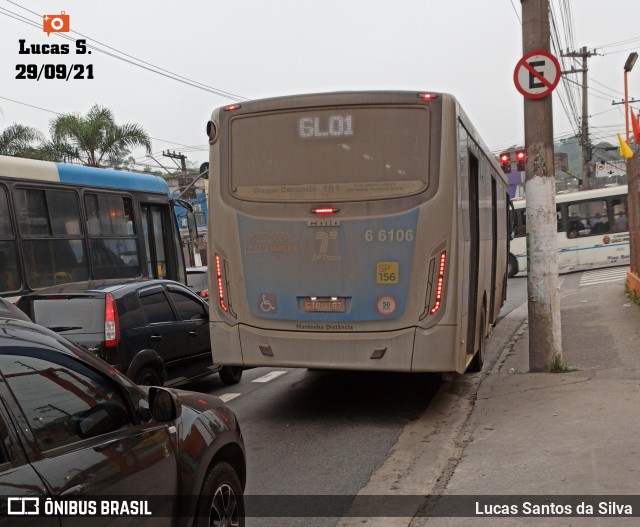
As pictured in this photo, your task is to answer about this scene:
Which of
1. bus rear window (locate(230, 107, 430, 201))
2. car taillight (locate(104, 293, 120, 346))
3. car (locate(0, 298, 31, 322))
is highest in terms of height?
bus rear window (locate(230, 107, 430, 201))

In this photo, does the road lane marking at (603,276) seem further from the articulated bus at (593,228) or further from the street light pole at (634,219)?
the street light pole at (634,219)

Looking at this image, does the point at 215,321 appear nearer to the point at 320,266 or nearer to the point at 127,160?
the point at 320,266

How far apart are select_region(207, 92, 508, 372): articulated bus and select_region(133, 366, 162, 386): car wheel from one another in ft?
2.70

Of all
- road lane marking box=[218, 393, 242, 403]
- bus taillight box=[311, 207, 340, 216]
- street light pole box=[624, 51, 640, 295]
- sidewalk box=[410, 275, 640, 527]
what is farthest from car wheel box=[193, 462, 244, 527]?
street light pole box=[624, 51, 640, 295]

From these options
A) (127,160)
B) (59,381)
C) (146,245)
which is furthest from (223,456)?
(127,160)

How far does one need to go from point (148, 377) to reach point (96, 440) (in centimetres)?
509

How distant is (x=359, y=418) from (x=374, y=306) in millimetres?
1451

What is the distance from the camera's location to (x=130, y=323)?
7.95m

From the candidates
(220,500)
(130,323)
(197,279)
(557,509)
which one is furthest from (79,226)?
(557,509)

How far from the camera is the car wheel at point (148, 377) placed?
7844 mm

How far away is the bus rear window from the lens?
721cm

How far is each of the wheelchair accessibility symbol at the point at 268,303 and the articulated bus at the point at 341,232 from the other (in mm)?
11

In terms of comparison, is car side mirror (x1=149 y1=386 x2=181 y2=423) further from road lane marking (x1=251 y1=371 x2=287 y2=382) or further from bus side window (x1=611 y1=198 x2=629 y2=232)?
bus side window (x1=611 y1=198 x2=629 y2=232)

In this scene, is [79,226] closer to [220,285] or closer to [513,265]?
[220,285]
